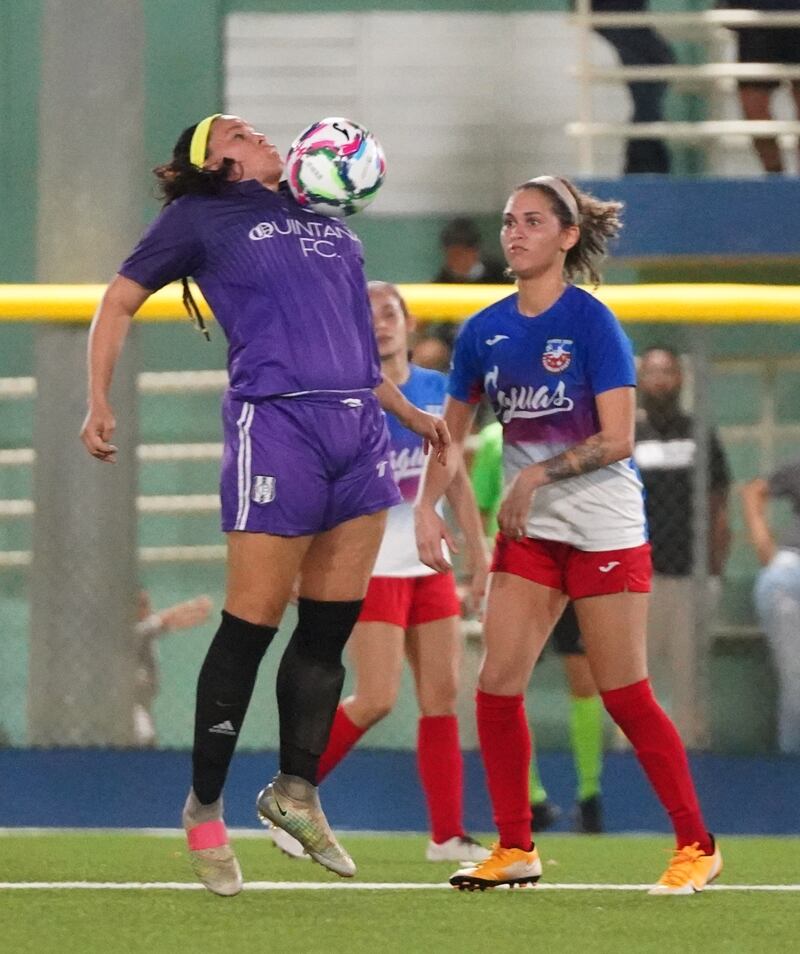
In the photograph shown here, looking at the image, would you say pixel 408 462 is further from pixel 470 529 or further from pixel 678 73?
pixel 678 73

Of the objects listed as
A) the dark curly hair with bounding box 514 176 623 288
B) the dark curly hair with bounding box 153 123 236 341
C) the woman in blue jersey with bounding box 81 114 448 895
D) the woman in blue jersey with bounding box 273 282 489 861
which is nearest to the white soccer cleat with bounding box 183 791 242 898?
the woman in blue jersey with bounding box 81 114 448 895

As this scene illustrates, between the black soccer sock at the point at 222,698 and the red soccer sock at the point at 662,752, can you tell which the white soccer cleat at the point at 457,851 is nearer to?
the red soccer sock at the point at 662,752

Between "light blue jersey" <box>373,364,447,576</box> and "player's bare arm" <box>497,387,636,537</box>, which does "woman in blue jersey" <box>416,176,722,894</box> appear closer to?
"player's bare arm" <box>497,387,636,537</box>

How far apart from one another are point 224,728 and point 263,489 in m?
0.58

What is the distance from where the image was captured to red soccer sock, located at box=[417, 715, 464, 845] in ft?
24.3

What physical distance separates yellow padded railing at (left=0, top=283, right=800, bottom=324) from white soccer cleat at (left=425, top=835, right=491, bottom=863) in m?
2.30

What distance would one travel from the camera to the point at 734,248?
1163 cm

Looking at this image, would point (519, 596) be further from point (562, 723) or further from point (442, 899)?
point (562, 723)

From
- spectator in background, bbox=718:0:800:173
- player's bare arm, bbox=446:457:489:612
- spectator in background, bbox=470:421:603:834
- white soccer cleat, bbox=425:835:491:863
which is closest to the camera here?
player's bare arm, bbox=446:457:489:612

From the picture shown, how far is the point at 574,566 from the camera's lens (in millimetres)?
6004

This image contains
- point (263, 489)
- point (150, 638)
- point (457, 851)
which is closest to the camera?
point (263, 489)

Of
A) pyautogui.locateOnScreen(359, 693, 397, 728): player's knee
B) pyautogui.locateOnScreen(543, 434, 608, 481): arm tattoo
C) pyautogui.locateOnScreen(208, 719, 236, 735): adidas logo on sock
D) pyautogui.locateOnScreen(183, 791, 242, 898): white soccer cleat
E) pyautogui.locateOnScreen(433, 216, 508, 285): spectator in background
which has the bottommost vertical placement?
pyautogui.locateOnScreen(359, 693, 397, 728): player's knee

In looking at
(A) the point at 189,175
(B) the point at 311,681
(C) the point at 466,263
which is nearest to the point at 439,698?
(B) the point at 311,681

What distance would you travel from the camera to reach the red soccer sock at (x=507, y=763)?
6102 millimetres
